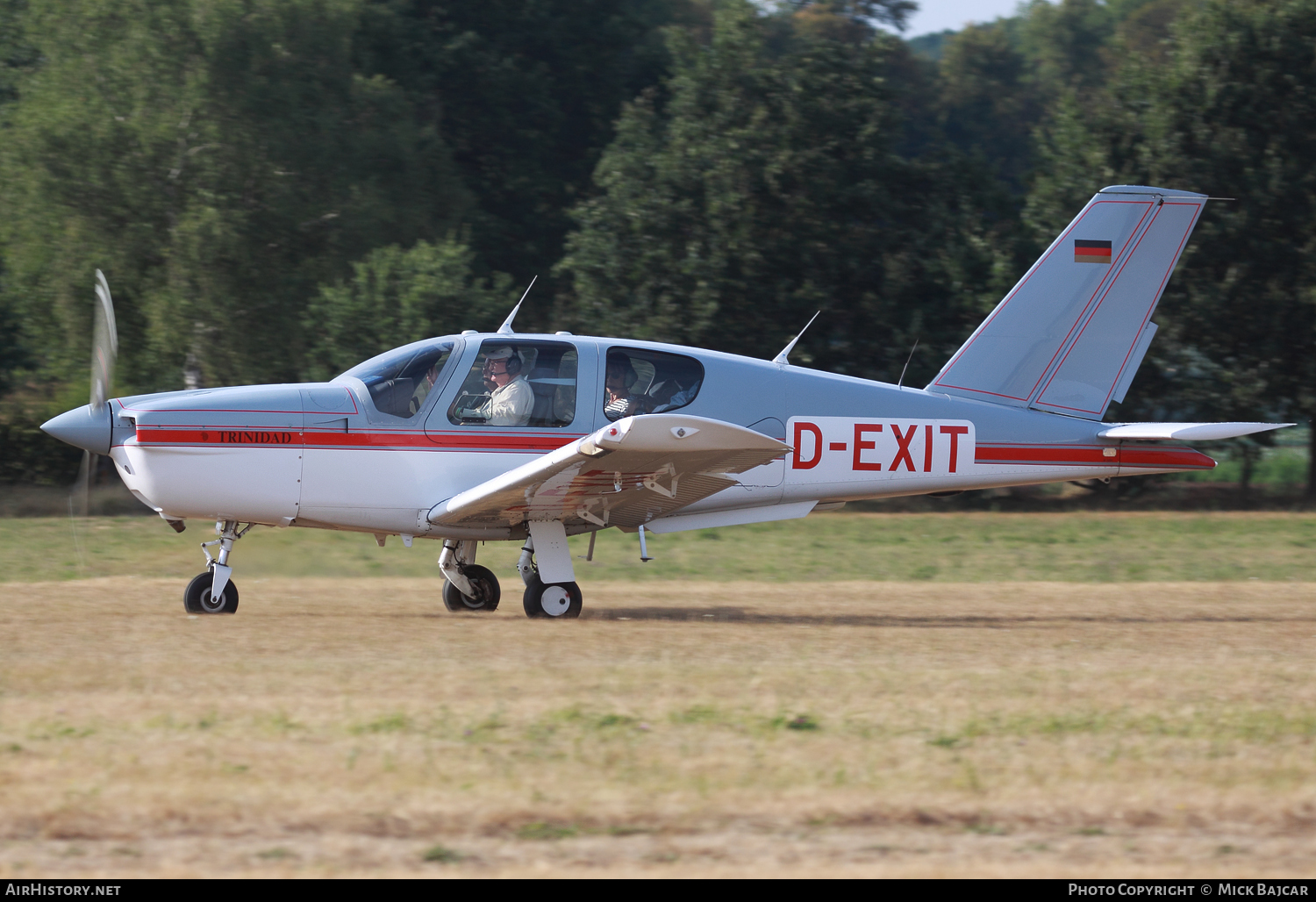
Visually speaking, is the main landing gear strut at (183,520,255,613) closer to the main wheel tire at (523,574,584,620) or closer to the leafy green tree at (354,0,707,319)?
the main wheel tire at (523,574,584,620)

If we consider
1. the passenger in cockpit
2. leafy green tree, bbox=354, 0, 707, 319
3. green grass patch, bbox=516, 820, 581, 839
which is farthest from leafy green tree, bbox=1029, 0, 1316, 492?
green grass patch, bbox=516, 820, 581, 839

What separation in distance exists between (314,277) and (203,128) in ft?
11.2

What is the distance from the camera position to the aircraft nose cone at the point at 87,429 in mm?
8883

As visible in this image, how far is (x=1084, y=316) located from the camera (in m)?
10.5

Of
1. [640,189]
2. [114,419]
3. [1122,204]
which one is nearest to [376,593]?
[114,419]

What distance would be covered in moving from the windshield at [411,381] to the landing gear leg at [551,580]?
3.91 ft

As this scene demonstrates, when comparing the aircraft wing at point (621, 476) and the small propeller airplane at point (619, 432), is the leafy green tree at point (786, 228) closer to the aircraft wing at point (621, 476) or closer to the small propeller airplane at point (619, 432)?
the small propeller airplane at point (619, 432)

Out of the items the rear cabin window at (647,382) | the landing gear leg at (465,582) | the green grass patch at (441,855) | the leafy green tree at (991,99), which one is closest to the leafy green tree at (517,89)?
the leafy green tree at (991,99)

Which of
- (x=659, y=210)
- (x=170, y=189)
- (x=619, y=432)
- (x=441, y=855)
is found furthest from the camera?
(x=170, y=189)

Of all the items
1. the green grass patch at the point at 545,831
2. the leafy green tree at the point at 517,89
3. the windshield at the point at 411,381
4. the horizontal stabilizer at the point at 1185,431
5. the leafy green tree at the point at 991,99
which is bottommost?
the green grass patch at the point at 545,831

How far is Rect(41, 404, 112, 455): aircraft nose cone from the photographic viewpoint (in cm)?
888

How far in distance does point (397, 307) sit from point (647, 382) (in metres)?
14.3

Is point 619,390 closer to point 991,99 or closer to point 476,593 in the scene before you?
point 476,593

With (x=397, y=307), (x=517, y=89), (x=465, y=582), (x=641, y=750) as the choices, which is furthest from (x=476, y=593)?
(x=517, y=89)
